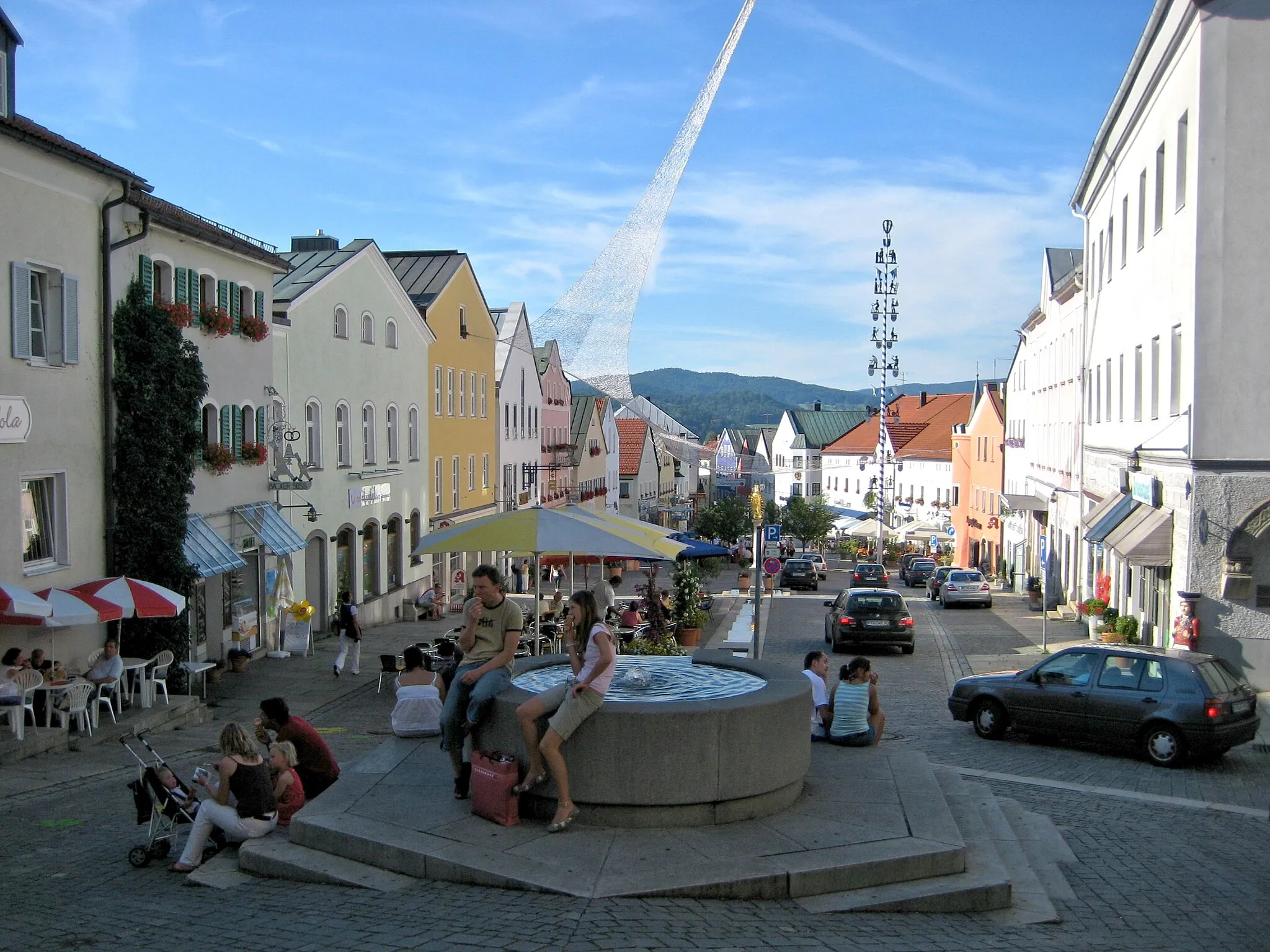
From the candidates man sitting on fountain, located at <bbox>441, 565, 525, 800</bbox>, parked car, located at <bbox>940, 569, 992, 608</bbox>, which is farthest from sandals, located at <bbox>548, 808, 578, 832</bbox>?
parked car, located at <bbox>940, 569, 992, 608</bbox>

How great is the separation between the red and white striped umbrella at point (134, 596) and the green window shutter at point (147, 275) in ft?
15.3

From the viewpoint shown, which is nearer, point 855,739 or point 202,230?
point 855,739

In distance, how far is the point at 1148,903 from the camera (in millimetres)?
8109

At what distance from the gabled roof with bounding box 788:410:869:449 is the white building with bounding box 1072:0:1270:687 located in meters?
109

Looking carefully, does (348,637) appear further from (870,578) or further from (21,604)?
(870,578)

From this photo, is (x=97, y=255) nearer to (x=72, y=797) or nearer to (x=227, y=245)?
(x=227, y=245)

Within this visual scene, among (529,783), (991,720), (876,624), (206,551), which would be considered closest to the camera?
(529,783)

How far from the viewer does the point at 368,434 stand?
32312 millimetres

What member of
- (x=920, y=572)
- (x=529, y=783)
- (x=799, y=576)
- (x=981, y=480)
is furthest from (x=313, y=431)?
(x=981, y=480)

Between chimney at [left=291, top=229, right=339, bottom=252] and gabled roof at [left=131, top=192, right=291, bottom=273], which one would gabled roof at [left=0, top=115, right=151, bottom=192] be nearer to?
gabled roof at [left=131, top=192, right=291, bottom=273]

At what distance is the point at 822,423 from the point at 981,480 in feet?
224

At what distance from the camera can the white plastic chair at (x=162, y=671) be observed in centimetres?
1733

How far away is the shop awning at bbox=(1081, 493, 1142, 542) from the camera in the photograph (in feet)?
78.6

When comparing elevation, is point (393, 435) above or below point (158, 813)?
above
